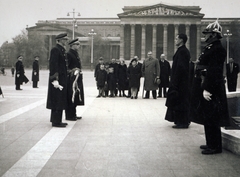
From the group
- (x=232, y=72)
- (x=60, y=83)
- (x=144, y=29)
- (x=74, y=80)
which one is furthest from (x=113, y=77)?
(x=144, y=29)

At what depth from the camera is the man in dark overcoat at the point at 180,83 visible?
7.85 m

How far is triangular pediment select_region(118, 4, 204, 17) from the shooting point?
65.8 meters

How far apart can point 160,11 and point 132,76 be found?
57.3 metres

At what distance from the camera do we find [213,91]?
5.67 meters

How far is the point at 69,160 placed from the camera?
5305 millimetres

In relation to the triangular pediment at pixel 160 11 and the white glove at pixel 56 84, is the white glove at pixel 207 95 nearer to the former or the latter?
the white glove at pixel 56 84

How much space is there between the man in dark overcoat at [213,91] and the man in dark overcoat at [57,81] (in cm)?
352

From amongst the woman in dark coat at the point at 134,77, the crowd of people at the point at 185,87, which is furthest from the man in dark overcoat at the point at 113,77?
the crowd of people at the point at 185,87

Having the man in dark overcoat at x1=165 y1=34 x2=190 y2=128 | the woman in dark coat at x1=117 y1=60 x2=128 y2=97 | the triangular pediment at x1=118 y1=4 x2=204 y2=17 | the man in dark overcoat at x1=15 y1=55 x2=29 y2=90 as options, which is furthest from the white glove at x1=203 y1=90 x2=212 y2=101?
the triangular pediment at x1=118 y1=4 x2=204 y2=17

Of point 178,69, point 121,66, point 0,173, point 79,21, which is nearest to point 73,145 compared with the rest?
point 0,173

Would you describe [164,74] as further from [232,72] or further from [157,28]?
[157,28]

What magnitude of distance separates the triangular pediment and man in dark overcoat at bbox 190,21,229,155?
58.6 meters

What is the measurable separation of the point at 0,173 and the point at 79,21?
3370 inches

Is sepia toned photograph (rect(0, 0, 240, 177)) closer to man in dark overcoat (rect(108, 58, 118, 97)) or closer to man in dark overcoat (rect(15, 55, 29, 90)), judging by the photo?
man in dark overcoat (rect(108, 58, 118, 97))
